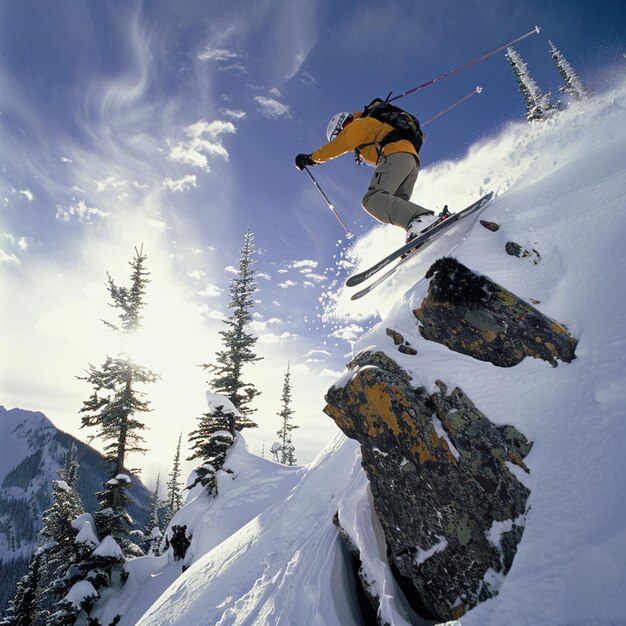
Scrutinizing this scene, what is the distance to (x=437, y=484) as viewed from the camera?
155 inches

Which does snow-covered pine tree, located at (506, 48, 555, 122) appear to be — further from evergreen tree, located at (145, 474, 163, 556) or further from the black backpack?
evergreen tree, located at (145, 474, 163, 556)

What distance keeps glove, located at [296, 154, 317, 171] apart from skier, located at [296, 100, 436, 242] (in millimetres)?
203

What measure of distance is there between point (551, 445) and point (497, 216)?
174 inches

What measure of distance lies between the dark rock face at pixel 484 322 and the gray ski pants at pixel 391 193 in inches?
38.2

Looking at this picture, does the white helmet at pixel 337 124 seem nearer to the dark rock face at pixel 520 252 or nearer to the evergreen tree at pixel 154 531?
the dark rock face at pixel 520 252

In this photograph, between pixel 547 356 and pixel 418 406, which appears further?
pixel 418 406

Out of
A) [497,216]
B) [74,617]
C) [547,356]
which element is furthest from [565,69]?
[74,617]

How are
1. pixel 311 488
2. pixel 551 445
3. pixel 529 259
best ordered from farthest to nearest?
pixel 311 488 → pixel 529 259 → pixel 551 445

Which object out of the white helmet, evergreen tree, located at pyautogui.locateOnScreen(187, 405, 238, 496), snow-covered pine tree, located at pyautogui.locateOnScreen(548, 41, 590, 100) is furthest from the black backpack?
snow-covered pine tree, located at pyautogui.locateOnScreen(548, 41, 590, 100)

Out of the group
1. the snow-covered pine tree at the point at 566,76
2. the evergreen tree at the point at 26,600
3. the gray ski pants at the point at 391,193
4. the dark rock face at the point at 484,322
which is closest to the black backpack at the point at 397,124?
the gray ski pants at the point at 391,193

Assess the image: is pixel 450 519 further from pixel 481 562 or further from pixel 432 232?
pixel 432 232

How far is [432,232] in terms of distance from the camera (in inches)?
209

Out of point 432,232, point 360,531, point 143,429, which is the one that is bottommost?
point 360,531

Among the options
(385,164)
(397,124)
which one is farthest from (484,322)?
(397,124)
